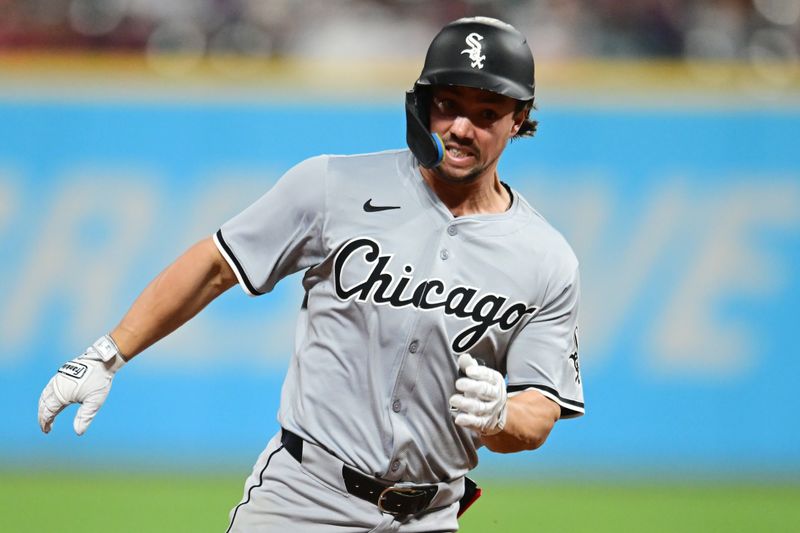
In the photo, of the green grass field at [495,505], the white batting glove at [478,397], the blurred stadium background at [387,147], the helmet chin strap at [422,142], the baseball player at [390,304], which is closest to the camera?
the white batting glove at [478,397]

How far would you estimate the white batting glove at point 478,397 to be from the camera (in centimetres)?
349

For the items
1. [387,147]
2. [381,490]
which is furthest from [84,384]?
[387,147]

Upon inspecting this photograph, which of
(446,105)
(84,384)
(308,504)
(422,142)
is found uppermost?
(446,105)

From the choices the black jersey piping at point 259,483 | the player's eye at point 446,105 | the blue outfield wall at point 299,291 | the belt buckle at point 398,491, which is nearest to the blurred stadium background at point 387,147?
the blue outfield wall at point 299,291

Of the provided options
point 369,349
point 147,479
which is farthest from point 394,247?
point 147,479

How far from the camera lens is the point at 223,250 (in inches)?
153

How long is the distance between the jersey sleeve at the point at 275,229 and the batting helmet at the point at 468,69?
1.20 feet

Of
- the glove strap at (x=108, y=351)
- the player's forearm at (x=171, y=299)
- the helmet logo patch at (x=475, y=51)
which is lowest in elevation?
the glove strap at (x=108, y=351)

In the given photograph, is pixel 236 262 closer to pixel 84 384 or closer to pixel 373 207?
pixel 373 207

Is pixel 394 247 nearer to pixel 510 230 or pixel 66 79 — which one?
pixel 510 230

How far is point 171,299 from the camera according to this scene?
383 cm

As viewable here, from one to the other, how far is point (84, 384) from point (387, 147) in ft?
15.3

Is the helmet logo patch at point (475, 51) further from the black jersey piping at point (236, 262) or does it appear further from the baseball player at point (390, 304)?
the black jersey piping at point (236, 262)

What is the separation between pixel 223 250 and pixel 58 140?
4421mm
